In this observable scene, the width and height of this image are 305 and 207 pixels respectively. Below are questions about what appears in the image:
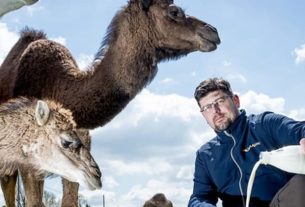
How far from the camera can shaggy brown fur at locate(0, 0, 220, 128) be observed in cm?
818

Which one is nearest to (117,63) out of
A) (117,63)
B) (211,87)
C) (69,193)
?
(117,63)

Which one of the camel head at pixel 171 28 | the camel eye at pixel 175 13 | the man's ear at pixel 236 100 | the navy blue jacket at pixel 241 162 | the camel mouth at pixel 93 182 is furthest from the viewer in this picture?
the camel eye at pixel 175 13

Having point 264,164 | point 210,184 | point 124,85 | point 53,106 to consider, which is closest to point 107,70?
point 124,85

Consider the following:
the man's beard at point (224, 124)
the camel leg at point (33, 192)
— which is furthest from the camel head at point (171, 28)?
the man's beard at point (224, 124)

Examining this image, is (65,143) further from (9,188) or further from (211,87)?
(9,188)

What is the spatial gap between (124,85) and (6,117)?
2.25 meters

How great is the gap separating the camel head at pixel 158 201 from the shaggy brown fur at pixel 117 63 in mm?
1467

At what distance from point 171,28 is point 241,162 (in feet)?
A: 12.3

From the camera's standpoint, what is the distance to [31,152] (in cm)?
609

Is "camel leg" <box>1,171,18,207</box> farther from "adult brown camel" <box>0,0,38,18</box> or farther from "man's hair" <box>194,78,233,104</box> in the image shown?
"man's hair" <box>194,78,233,104</box>

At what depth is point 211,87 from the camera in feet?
15.8

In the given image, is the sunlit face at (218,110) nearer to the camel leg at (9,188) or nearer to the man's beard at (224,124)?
the man's beard at (224,124)

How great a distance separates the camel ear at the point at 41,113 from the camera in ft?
19.7

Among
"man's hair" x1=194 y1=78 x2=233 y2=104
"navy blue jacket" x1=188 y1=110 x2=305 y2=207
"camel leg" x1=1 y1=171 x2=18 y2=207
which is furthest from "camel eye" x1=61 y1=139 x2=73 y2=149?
"camel leg" x1=1 y1=171 x2=18 y2=207
